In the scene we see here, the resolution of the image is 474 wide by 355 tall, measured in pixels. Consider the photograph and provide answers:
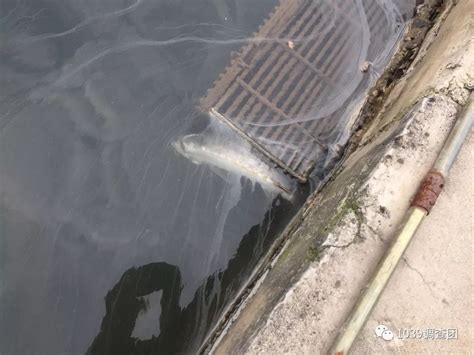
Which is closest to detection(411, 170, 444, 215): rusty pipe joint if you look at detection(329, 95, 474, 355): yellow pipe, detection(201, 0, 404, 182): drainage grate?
detection(329, 95, 474, 355): yellow pipe

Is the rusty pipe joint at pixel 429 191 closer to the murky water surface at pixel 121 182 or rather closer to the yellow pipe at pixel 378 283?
the yellow pipe at pixel 378 283

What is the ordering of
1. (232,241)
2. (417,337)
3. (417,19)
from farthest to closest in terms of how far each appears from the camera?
1. (417,19)
2. (232,241)
3. (417,337)

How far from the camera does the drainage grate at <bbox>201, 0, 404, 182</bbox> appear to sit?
2.86 metres

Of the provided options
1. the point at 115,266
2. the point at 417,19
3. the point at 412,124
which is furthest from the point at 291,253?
the point at 417,19

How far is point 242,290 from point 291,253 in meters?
0.60

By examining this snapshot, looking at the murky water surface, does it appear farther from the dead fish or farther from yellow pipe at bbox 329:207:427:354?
yellow pipe at bbox 329:207:427:354

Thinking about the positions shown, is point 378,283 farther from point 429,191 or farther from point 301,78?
point 301,78

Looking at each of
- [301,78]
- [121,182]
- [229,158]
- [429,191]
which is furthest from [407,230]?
[121,182]

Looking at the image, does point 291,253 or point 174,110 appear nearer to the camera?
point 291,253

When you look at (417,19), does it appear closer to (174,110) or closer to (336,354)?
(174,110)

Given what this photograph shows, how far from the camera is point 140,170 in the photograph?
8.84 ft

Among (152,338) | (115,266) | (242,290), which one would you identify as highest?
(242,290)

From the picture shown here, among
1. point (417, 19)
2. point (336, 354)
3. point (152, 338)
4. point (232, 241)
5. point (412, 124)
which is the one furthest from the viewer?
point (417, 19)

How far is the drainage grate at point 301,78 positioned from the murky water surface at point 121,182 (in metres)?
0.10
